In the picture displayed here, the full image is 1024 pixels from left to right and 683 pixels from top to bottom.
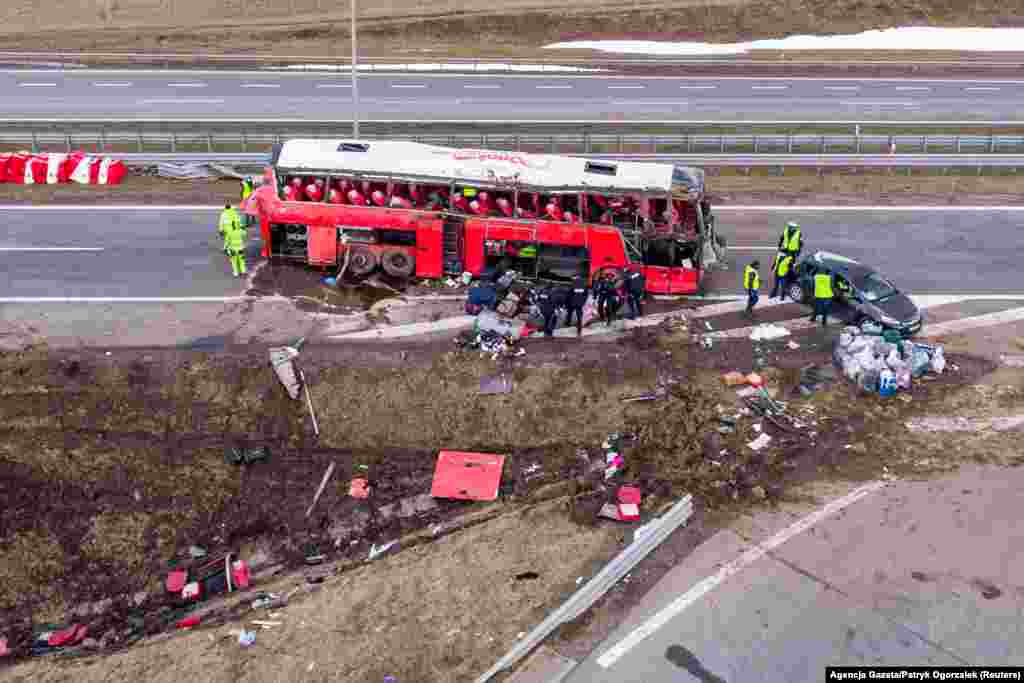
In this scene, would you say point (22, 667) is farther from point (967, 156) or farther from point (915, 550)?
point (967, 156)

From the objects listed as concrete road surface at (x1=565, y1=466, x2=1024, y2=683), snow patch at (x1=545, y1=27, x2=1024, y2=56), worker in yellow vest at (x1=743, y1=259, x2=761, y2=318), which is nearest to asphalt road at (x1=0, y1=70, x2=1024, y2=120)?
snow patch at (x1=545, y1=27, x2=1024, y2=56)

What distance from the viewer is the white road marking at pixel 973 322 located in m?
19.4

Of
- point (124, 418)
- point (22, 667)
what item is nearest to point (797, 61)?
point (124, 418)

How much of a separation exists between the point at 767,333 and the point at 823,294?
1410mm

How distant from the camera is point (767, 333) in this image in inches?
748

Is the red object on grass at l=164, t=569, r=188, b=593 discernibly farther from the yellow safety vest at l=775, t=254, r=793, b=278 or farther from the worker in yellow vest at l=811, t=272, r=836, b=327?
the yellow safety vest at l=775, t=254, r=793, b=278

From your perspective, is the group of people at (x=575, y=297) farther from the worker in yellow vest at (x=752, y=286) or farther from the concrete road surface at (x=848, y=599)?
the concrete road surface at (x=848, y=599)

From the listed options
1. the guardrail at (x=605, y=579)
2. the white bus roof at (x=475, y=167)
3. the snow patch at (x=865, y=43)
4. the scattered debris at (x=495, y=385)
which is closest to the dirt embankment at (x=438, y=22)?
the snow patch at (x=865, y=43)

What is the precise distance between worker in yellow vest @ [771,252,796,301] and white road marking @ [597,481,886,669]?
645 cm

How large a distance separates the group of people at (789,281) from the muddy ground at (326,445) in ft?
3.06

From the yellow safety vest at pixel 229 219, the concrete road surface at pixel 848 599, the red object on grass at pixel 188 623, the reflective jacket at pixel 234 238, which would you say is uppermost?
the yellow safety vest at pixel 229 219

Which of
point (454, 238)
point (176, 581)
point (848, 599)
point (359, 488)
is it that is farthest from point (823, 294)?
point (176, 581)

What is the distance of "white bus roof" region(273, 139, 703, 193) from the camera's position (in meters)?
20.5

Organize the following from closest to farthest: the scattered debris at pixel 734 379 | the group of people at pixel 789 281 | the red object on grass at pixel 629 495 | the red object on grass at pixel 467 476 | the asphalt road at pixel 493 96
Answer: the red object on grass at pixel 629 495 < the red object on grass at pixel 467 476 < the scattered debris at pixel 734 379 < the group of people at pixel 789 281 < the asphalt road at pixel 493 96
